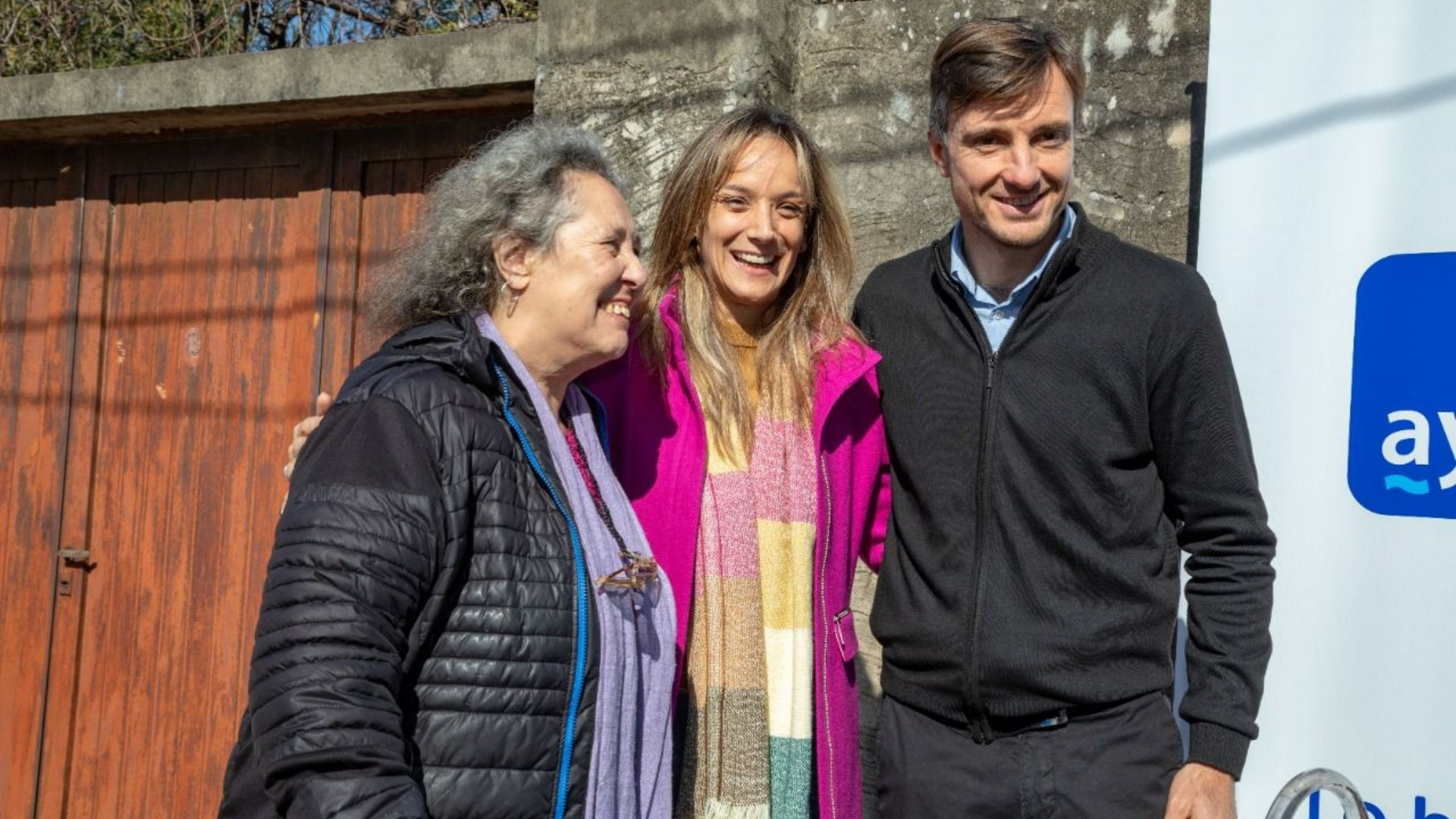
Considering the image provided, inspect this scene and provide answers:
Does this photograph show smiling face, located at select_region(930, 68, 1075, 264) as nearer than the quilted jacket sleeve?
No

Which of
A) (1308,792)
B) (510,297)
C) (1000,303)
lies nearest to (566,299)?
(510,297)

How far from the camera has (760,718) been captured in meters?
2.35

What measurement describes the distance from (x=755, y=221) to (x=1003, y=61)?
519 mm

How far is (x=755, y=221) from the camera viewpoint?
249 centimetres

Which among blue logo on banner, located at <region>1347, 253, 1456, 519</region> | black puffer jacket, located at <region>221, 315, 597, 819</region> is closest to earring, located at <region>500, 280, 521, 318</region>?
black puffer jacket, located at <region>221, 315, 597, 819</region>

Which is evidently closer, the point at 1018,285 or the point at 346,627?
the point at 346,627

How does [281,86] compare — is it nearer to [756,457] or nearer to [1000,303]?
[756,457]

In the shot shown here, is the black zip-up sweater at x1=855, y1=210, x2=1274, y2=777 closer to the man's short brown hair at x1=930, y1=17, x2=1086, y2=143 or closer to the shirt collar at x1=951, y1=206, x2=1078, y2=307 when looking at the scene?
the shirt collar at x1=951, y1=206, x2=1078, y2=307

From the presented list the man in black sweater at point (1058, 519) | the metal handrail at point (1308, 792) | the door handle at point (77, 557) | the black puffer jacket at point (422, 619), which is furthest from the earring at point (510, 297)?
the door handle at point (77, 557)

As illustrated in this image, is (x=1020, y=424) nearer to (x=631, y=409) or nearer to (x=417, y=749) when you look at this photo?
(x=631, y=409)

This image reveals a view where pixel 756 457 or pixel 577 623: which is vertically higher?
pixel 756 457

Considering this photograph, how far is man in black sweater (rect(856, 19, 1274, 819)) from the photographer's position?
7.22ft

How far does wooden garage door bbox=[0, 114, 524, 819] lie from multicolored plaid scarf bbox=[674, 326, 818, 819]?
2.08m

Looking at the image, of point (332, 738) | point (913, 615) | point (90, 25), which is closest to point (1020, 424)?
point (913, 615)
